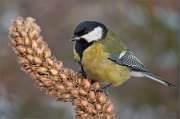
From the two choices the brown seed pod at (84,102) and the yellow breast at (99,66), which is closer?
the brown seed pod at (84,102)

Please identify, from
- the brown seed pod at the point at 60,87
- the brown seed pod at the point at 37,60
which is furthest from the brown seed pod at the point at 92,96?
the brown seed pod at the point at 37,60

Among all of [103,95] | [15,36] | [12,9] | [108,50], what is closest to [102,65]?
[108,50]

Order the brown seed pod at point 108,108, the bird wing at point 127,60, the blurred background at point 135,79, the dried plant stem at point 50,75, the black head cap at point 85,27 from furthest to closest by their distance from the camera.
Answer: the blurred background at point 135,79, the bird wing at point 127,60, the black head cap at point 85,27, the brown seed pod at point 108,108, the dried plant stem at point 50,75

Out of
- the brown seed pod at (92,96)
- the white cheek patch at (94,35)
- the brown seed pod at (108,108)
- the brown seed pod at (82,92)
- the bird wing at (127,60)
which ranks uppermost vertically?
the white cheek patch at (94,35)

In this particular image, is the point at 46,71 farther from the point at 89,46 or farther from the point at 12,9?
the point at 12,9

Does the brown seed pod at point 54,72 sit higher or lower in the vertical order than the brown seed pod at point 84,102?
higher

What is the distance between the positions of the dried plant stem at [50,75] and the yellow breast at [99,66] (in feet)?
1.65

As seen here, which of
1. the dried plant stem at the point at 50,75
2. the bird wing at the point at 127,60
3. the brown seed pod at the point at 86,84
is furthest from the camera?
the bird wing at the point at 127,60

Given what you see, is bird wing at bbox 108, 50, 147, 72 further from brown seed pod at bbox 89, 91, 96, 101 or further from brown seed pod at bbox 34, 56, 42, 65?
brown seed pod at bbox 34, 56, 42, 65

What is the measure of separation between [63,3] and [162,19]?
4.45ft

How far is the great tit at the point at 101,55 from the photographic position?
245 cm

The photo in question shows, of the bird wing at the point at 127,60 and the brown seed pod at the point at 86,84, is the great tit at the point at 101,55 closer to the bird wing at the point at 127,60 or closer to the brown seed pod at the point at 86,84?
the bird wing at the point at 127,60

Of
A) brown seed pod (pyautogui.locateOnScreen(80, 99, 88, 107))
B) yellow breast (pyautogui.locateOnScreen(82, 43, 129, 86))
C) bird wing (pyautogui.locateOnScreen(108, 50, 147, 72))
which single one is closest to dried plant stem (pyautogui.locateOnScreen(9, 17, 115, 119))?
brown seed pod (pyautogui.locateOnScreen(80, 99, 88, 107))

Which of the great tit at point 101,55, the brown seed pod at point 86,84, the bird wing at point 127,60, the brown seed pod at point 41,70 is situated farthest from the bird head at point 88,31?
the brown seed pod at point 41,70
